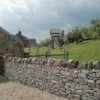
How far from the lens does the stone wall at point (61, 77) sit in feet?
33.9

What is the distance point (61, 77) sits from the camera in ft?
40.2

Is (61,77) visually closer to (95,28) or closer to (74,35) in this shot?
(74,35)

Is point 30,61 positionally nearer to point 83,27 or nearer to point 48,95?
point 48,95

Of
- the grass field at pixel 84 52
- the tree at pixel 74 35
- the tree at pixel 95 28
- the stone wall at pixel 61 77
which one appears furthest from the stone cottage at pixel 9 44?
the tree at pixel 74 35

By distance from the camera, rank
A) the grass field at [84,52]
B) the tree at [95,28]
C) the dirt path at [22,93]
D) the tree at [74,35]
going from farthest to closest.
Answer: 1. the tree at [74,35]
2. the tree at [95,28]
3. the grass field at [84,52]
4. the dirt path at [22,93]

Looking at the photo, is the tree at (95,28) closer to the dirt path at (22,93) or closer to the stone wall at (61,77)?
the stone wall at (61,77)

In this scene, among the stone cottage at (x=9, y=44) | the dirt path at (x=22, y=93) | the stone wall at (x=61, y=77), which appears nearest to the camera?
the stone wall at (x=61, y=77)

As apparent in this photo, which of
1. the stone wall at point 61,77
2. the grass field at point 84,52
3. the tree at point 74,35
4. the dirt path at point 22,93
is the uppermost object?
the tree at point 74,35

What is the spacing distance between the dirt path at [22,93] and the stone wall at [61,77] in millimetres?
300

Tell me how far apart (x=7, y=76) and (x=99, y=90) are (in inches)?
388

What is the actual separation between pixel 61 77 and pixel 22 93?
224cm

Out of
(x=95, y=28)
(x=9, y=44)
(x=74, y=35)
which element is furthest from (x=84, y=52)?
(x=95, y=28)

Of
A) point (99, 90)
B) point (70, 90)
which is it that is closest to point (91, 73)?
point (99, 90)

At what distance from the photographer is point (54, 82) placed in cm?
1279
